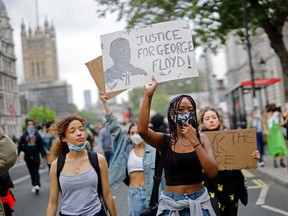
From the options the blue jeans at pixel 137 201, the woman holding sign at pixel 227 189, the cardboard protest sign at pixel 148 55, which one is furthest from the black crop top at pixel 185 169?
the blue jeans at pixel 137 201

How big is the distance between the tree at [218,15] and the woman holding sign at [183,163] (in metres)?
15.8

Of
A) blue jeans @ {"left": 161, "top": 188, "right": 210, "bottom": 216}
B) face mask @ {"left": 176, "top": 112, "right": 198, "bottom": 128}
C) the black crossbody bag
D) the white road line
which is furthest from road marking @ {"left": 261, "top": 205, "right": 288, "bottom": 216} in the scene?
face mask @ {"left": 176, "top": 112, "right": 198, "bottom": 128}

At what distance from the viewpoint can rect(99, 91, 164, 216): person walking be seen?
19.7 ft

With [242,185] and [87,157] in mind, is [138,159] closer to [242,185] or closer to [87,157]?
[242,185]

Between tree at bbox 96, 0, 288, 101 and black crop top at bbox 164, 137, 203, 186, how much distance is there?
16.0 metres

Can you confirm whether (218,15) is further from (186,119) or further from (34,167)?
(186,119)

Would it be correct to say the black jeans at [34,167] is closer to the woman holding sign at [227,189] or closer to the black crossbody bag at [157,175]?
the woman holding sign at [227,189]

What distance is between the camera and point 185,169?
4.00m

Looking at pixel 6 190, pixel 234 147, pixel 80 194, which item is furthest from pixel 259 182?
pixel 80 194

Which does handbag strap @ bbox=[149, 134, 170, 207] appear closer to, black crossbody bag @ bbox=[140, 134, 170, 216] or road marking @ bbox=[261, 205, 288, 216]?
black crossbody bag @ bbox=[140, 134, 170, 216]

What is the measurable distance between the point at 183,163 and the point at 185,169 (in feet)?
0.15

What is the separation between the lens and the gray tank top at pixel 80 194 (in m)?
4.41

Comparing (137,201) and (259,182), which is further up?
(137,201)

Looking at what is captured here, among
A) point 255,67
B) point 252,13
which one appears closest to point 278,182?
point 252,13
